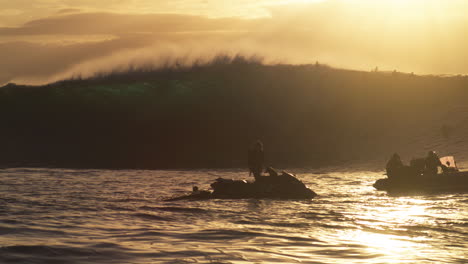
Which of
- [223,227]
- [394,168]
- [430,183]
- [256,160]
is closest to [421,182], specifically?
[430,183]

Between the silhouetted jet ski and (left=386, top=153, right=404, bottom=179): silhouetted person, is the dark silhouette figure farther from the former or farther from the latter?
(left=386, top=153, right=404, bottom=179): silhouetted person

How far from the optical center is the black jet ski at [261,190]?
70.3ft

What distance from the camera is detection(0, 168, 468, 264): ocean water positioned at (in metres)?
10.1

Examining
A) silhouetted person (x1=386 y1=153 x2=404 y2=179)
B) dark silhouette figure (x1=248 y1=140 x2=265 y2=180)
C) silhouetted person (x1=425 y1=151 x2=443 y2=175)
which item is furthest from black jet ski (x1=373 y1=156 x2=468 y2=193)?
dark silhouette figure (x1=248 y1=140 x2=265 y2=180)

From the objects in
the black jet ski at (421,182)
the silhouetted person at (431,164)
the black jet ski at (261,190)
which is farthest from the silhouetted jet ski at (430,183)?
the black jet ski at (261,190)

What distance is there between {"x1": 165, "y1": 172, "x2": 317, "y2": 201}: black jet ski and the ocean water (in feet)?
3.08

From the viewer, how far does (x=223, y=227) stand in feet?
45.4

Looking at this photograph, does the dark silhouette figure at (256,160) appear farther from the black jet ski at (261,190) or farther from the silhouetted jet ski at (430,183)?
the silhouetted jet ski at (430,183)

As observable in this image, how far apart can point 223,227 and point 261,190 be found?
8.23 metres

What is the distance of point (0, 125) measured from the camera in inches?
1955

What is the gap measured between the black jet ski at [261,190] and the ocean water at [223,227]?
0.94m

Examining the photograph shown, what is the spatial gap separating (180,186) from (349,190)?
7.12 meters

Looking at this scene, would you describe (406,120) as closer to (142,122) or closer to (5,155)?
(142,122)

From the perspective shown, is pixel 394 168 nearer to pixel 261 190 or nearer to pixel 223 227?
pixel 261 190
